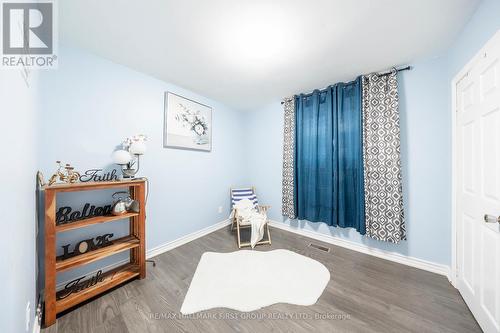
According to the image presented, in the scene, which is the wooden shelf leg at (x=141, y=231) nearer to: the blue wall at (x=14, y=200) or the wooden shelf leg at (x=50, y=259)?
the wooden shelf leg at (x=50, y=259)

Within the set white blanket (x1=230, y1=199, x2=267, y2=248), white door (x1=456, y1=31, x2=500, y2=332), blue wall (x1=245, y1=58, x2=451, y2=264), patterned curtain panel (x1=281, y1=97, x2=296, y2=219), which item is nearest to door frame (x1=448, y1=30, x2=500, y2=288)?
white door (x1=456, y1=31, x2=500, y2=332)

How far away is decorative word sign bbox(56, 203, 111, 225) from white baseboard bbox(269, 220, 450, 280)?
282 centimetres

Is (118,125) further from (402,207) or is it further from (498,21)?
(402,207)

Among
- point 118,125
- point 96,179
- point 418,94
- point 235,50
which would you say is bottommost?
point 96,179

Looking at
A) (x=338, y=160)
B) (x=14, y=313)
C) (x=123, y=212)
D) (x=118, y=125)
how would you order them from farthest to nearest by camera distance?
(x=338, y=160), (x=118, y=125), (x=123, y=212), (x=14, y=313)

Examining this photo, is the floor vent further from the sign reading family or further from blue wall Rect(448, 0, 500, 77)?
the sign reading family

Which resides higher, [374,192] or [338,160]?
[338,160]

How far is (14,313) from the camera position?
2.67 ft

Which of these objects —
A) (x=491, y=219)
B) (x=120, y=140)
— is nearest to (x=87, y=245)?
(x=120, y=140)

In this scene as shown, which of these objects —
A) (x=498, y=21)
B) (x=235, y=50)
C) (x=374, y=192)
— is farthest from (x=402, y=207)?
A: (x=235, y=50)

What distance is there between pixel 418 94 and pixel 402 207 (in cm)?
142

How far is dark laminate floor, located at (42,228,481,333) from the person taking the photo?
1330 millimetres

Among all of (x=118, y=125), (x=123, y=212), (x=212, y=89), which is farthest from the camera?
(x=212, y=89)

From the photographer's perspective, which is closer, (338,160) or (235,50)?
(235,50)
